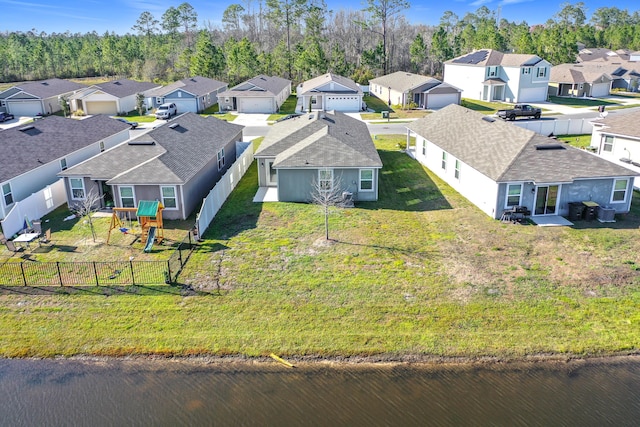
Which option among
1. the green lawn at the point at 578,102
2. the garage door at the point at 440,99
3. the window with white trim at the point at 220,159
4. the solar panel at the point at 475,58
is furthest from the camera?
the solar panel at the point at 475,58

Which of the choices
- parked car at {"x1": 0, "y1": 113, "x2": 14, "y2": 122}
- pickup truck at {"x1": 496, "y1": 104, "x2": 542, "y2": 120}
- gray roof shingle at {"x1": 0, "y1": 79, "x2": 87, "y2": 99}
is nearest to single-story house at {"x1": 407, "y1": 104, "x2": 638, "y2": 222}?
pickup truck at {"x1": 496, "y1": 104, "x2": 542, "y2": 120}

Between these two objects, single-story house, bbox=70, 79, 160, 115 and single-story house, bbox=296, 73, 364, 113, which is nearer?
single-story house, bbox=296, 73, 364, 113

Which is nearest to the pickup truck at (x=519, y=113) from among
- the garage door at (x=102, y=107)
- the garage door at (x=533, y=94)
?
the garage door at (x=533, y=94)

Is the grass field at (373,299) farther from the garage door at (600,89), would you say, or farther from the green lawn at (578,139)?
the garage door at (600,89)

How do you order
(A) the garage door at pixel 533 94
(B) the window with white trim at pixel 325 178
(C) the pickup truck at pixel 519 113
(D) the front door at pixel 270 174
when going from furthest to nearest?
1. (A) the garage door at pixel 533 94
2. (C) the pickup truck at pixel 519 113
3. (D) the front door at pixel 270 174
4. (B) the window with white trim at pixel 325 178

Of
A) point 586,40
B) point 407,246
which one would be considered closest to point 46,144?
point 407,246

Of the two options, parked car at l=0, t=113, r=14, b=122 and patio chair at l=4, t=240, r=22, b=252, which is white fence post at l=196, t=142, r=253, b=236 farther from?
parked car at l=0, t=113, r=14, b=122

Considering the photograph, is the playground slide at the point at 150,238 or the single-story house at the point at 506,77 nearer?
the playground slide at the point at 150,238
